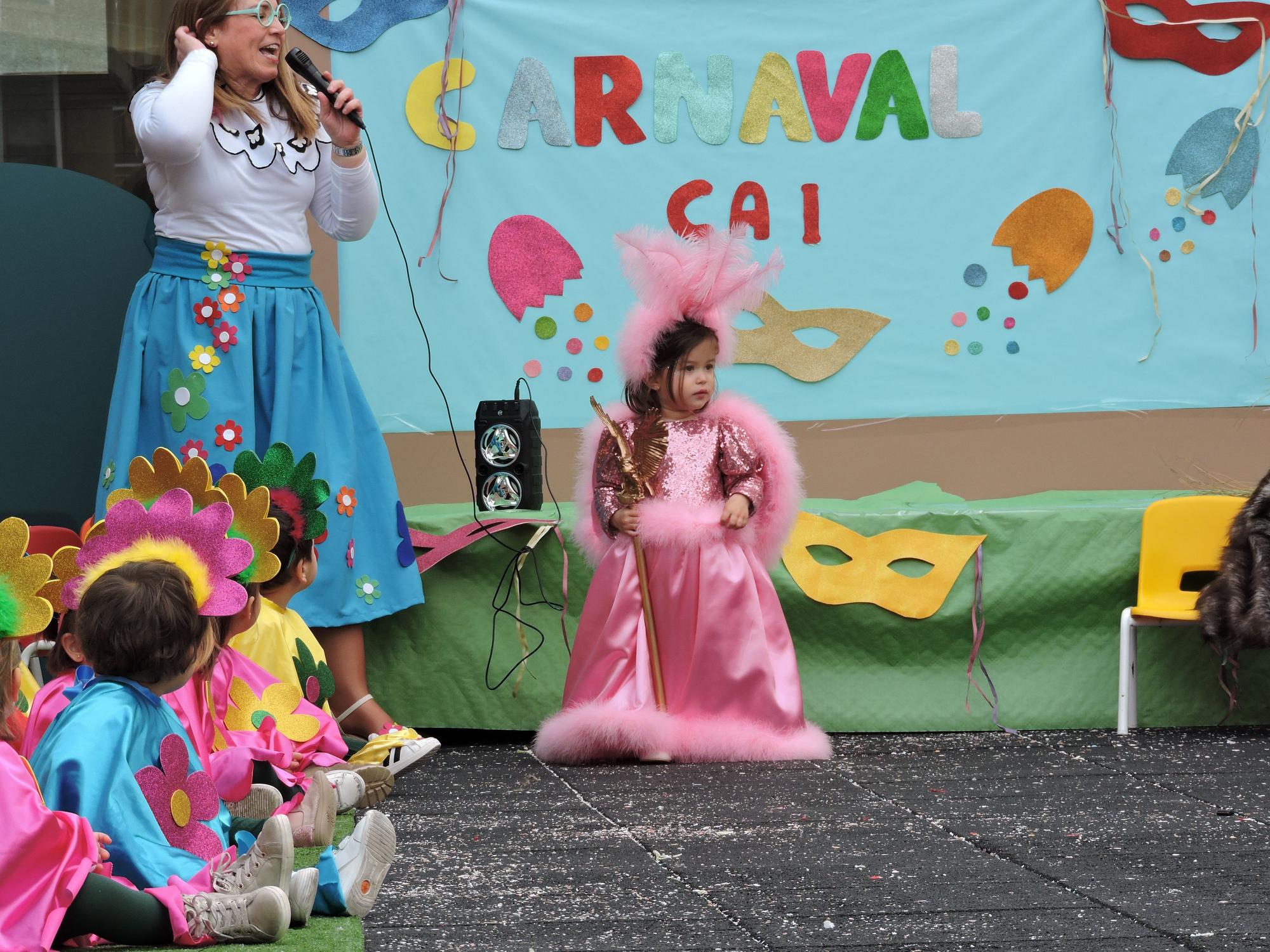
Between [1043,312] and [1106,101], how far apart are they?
65 cm

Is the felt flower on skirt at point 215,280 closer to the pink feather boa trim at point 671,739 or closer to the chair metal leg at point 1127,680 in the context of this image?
the pink feather boa trim at point 671,739

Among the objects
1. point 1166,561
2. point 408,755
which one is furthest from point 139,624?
point 1166,561

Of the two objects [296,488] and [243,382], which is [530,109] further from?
[296,488]

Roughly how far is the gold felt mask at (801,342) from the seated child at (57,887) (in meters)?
2.75

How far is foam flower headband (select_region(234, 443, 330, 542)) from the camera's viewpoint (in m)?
2.55

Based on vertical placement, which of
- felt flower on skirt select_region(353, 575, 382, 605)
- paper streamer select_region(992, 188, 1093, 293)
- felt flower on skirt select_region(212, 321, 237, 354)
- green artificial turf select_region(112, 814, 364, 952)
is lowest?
green artificial turf select_region(112, 814, 364, 952)

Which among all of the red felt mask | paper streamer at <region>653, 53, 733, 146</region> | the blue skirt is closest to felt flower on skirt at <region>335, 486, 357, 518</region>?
the blue skirt

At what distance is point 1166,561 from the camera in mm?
3547

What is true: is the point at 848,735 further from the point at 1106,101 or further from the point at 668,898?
the point at 1106,101

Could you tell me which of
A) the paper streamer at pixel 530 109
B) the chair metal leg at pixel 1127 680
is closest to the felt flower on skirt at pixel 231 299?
the paper streamer at pixel 530 109

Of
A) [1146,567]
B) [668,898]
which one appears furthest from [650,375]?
[668,898]

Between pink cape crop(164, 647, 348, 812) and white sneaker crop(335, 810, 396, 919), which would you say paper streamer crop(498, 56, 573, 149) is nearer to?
pink cape crop(164, 647, 348, 812)

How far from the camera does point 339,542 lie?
10.3 ft

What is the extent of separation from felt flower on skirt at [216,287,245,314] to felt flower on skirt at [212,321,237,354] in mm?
32
